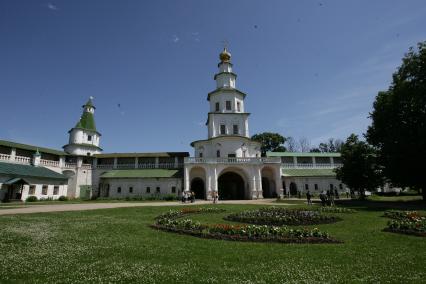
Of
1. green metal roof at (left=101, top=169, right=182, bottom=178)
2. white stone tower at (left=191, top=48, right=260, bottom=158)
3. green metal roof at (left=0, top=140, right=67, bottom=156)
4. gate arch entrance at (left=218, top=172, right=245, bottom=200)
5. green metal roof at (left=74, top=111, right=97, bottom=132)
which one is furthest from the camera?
green metal roof at (left=74, top=111, right=97, bottom=132)

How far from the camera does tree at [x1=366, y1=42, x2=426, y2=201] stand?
81.9ft

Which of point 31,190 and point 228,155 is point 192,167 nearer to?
point 228,155

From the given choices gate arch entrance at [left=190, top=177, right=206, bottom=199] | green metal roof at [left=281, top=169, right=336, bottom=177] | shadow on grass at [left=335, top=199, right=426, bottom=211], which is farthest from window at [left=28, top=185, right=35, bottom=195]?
shadow on grass at [left=335, top=199, right=426, bottom=211]

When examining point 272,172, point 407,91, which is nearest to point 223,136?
point 272,172

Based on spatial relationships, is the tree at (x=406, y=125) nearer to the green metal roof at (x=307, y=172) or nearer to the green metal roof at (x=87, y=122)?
the green metal roof at (x=307, y=172)

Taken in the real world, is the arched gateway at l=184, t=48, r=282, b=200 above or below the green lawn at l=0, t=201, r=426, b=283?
above

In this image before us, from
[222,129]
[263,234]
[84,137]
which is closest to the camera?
[263,234]

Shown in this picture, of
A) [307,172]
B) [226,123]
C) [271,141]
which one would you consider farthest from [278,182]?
[271,141]

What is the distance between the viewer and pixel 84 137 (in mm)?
53000

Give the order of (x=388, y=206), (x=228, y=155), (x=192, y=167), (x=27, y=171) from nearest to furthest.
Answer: (x=388, y=206)
(x=27, y=171)
(x=192, y=167)
(x=228, y=155)

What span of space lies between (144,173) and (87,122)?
756 inches

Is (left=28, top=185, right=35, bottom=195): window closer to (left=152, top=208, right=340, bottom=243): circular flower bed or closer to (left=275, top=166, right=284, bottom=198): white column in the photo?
(left=152, top=208, right=340, bottom=243): circular flower bed

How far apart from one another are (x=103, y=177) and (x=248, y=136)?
25863 mm

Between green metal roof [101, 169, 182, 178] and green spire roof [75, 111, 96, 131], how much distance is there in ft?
41.5
